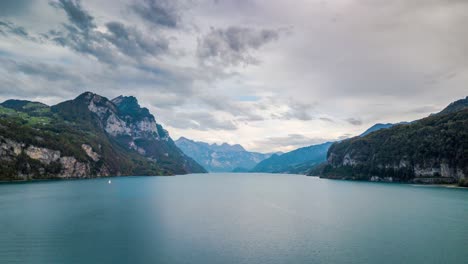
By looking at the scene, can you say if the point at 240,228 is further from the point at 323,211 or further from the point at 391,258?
the point at 323,211

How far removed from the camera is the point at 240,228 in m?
68.4

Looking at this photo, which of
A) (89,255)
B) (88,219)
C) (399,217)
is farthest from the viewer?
(399,217)

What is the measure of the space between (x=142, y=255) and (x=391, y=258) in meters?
40.2

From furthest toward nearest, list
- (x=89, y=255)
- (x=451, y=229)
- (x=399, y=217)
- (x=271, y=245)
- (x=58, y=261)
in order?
(x=399, y=217), (x=451, y=229), (x=271, y=245), (x=89, y=255), (x=58, y=261)

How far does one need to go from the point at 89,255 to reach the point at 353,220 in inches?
2531

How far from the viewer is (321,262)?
144 ft

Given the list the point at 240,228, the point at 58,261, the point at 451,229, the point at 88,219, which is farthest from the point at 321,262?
the point at 88,219

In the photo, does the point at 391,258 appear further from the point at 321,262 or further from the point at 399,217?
the point at 399,217

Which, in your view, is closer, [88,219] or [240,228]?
[240,228]

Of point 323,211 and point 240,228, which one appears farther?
point 323,211

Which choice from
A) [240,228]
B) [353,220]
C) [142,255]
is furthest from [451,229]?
[142,255]

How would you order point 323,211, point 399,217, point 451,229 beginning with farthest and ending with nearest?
point 323,211, point 399,217, point 451,229

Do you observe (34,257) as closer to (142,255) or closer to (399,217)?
(142,255)

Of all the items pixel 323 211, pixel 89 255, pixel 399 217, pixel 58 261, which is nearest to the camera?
pixel 58 261
